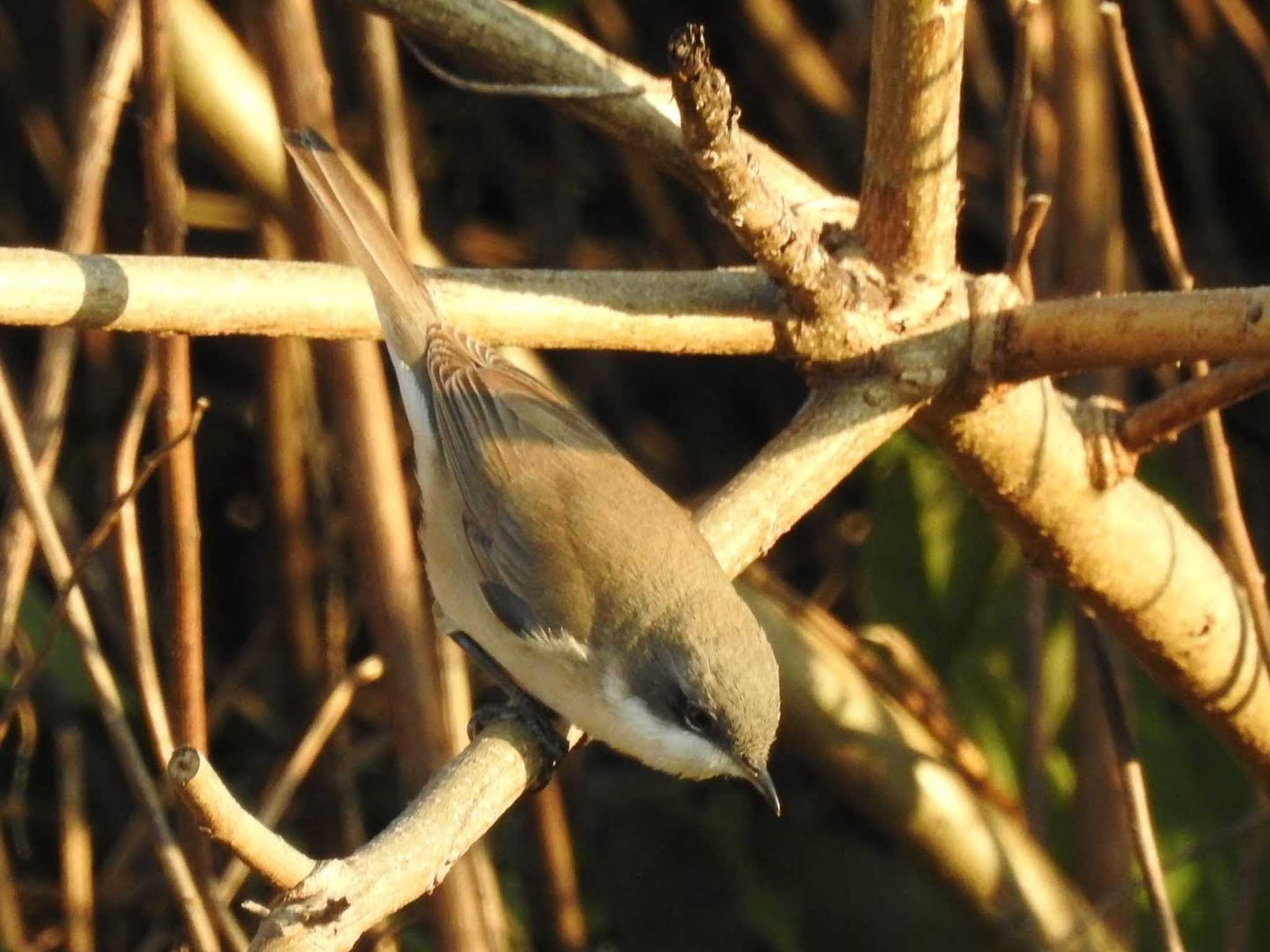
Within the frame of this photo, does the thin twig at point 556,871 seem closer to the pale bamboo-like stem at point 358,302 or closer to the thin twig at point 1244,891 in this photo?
the thin twig at point 1244,891

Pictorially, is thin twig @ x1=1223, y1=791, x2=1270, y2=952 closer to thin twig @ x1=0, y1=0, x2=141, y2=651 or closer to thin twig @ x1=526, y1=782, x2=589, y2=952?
thin twig @ x1=526, y1=782, x2=589, y2=952

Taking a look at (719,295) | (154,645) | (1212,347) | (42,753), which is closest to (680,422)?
(154,645)

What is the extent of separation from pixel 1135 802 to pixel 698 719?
0.75 meters

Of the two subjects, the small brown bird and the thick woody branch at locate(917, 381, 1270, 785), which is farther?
the small brown bird

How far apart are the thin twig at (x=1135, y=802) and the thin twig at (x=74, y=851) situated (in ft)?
6.75

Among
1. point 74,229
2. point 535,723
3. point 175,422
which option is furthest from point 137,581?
point 535,723

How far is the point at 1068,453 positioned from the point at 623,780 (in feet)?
7.69

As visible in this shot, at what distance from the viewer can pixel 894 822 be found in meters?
3.40

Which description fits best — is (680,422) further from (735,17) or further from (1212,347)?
(1212,347)

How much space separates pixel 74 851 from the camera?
3.59 metres

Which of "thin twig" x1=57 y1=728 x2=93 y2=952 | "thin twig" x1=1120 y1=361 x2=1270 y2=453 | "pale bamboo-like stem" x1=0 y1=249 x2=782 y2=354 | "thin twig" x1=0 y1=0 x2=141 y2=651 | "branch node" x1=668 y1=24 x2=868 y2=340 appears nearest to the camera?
"branch node" x1=668 y1=24 x2=868 y2=340

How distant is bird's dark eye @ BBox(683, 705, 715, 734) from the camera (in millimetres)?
2609

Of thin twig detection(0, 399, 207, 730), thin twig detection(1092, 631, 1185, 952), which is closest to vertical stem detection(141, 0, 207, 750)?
thin twig detection(0, 399, 207, 730)

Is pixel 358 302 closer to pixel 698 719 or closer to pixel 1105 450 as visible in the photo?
pixel 698 719
